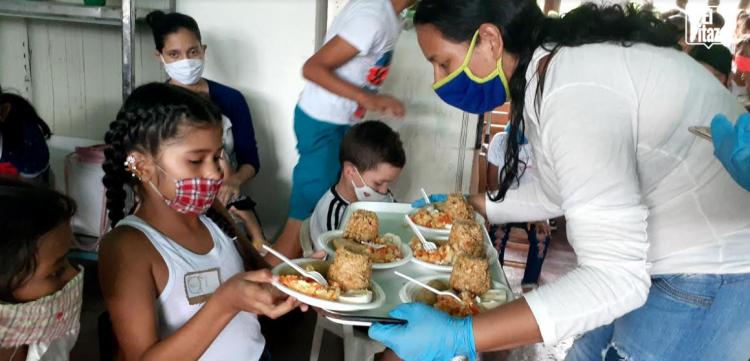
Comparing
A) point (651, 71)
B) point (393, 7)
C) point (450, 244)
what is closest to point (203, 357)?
point (450, 244)

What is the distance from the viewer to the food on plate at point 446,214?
1.82m

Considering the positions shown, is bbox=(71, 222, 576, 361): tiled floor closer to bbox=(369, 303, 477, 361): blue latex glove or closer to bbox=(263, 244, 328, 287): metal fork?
bbox=(263, 244, 328, 287): metal fork

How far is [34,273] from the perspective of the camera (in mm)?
1081

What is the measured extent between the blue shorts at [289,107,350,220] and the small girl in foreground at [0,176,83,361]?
4.94 feet

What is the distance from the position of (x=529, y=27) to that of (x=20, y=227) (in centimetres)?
117

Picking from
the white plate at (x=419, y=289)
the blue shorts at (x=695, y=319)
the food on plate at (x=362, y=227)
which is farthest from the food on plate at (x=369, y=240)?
the blue shorts at (x=695, y=319)

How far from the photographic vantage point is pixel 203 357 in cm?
137

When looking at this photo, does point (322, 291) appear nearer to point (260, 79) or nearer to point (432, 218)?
point (432, 218)

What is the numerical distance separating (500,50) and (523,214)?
A: 0.65m

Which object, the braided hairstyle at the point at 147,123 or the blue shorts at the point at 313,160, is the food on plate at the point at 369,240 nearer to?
the braided hairstyle at the point at 147,123

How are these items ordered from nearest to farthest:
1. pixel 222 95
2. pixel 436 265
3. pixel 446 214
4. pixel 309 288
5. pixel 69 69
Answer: pixel 309 288 < pixel 436 265 < pixel 446 214 < pixel 222 95 < pixel 69 69

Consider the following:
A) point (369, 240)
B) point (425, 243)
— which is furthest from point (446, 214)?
point (369, 240)

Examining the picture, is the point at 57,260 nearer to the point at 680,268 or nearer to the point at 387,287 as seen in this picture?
the point at 387,287

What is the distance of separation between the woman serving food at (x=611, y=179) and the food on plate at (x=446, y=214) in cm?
41
